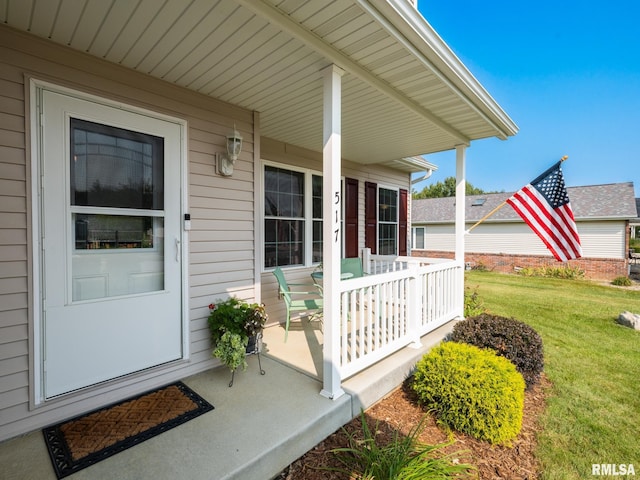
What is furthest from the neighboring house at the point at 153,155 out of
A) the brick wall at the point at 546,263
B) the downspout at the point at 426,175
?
the brick wall at the point at 546,263

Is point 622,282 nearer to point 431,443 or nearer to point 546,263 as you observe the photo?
point 546,263

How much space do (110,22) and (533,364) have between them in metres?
4.60

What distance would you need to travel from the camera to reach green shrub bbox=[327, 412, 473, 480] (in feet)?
5.88

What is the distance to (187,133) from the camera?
9.43ft

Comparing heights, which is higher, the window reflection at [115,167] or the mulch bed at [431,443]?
the window reflection at [115,167]

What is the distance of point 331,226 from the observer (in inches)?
96.3

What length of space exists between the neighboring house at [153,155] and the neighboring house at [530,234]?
970cm

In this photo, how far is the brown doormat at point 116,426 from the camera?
1831 mm

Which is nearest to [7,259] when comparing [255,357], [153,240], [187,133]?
[153,240]

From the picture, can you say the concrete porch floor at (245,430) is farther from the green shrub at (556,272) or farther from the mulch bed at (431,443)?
the green shrub at (556,272)

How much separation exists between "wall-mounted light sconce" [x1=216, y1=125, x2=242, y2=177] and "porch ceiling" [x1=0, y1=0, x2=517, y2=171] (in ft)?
1.46

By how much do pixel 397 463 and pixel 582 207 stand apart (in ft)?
53.9

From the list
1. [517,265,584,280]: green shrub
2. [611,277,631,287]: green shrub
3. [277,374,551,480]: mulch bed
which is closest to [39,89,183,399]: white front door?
[277,374,551,480]: mulch bed

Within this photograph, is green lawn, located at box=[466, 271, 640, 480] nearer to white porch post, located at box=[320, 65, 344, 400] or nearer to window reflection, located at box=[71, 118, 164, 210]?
white porch post, located at box=[320, 65, 344, 400]
